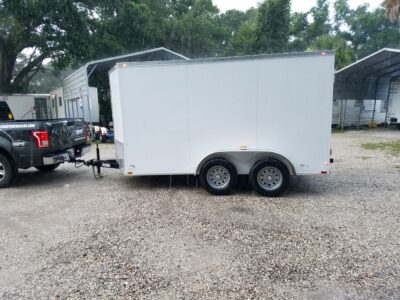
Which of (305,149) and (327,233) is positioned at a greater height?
(305,149)

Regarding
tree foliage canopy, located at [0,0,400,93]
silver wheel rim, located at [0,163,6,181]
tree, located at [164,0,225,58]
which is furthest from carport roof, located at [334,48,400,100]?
silver wheel rim, located at [0,163,6,181]

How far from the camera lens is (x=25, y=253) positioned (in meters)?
3.81

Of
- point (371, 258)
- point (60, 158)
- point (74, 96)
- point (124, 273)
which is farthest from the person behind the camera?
point (74, 96)

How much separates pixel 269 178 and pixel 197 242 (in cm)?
239

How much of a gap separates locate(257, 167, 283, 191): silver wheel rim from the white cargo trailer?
0.02 meters

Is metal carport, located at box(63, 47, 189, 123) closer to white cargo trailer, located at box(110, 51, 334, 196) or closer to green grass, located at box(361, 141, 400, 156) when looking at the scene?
white cargo trailer, located at box(110, 51, 334, 196)

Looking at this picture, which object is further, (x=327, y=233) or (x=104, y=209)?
(x=104, y=209)

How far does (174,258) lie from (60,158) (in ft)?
13.6

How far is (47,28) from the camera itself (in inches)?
658

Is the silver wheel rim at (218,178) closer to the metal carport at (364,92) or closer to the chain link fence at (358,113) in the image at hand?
the metal carport at (364,92)

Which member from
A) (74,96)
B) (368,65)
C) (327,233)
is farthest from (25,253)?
(368,65)

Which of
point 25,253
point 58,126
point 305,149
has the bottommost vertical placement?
point 25,253

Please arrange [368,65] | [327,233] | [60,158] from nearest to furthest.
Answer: [327,233] < [60,158] < [368,65]

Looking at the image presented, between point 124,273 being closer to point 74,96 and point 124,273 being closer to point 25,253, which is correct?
point 25,253
